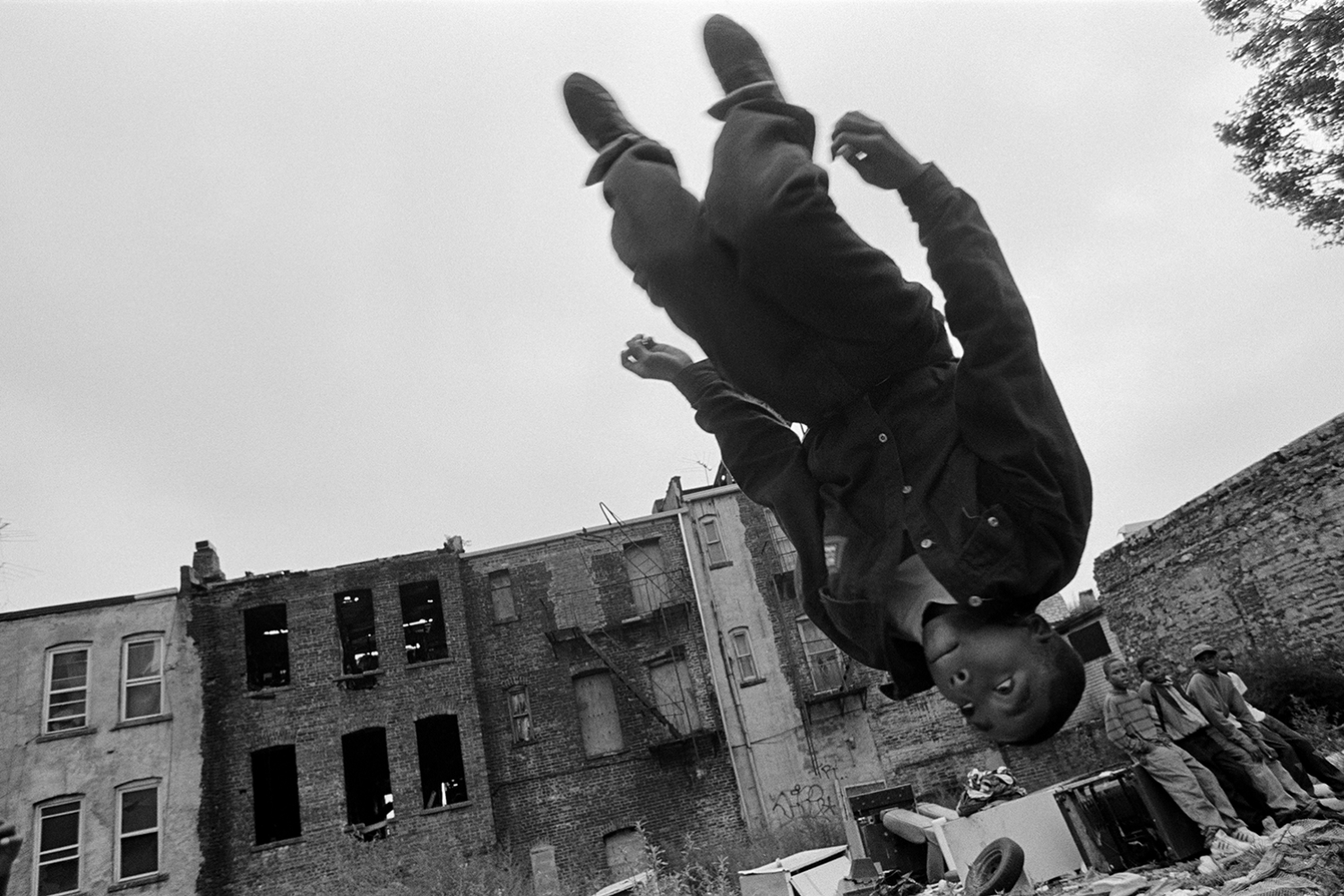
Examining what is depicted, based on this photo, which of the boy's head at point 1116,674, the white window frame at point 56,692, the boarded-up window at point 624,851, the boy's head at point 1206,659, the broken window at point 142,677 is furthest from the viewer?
the broken window at point 142,677

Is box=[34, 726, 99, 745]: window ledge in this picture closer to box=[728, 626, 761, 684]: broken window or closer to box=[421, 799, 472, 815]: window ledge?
box=[421, 799, 472, 815]: window ledge

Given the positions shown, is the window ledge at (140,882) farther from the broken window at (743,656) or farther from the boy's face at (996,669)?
the boy's face at (996,669)

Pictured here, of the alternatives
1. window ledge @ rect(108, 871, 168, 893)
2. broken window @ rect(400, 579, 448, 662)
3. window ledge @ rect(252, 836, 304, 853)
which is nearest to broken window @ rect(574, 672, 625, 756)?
broken window @ rect(400, 579, 448, 662)

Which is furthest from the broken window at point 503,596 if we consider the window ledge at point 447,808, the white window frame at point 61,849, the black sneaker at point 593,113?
the black sneaker at point 593,113

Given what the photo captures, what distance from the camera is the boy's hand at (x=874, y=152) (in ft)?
4.50

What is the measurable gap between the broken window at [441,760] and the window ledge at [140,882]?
5.67 metres

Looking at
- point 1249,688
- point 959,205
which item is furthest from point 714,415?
Answer: point 1249,688

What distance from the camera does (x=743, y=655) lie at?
23.0 meters

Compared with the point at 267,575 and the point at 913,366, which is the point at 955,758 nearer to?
the point at 267,575

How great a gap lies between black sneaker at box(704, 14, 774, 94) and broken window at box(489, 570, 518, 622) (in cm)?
2283

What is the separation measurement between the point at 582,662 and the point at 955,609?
73.9ft

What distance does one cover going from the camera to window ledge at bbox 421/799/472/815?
2081 cm

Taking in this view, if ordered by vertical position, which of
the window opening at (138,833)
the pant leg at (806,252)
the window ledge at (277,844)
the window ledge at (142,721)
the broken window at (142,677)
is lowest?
the pant leg at (806,252)

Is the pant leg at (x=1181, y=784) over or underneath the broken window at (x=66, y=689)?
underneath
